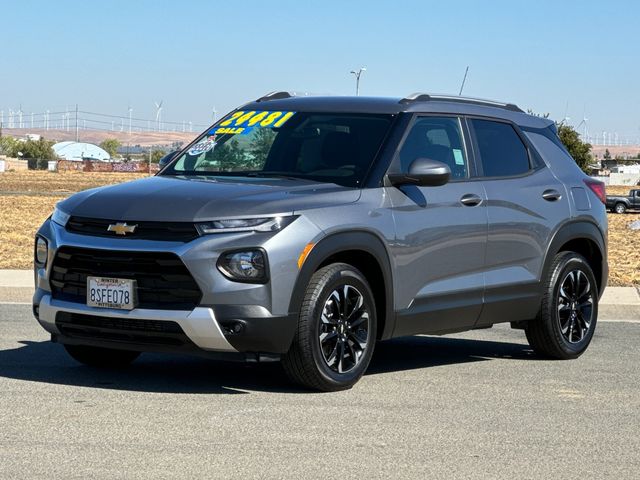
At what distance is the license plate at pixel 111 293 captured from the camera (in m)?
7.54

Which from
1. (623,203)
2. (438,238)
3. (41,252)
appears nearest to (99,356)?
(41,252)

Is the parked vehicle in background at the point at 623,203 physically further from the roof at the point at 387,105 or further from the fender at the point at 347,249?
the fender at the point at 347,249

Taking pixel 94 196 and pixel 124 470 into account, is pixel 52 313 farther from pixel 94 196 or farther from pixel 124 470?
pixel 124 470

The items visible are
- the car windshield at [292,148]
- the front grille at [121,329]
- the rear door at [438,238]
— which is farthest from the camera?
the car windshield at [292,148]

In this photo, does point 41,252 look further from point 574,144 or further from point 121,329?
point 574,144

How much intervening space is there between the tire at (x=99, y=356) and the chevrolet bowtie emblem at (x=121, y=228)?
138 cm

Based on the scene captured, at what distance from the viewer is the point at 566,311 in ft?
32.6

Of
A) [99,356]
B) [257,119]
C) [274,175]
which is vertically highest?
[257,119]

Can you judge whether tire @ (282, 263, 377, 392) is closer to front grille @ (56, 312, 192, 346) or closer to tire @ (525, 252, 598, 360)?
front grille @ (56, 312, 192, 346)

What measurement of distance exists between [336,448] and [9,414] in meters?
1.89

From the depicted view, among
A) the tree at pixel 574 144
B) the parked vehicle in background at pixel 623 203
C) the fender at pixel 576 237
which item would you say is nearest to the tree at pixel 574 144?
the tree at pixel 574 144

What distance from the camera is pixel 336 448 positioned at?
20.6 ft

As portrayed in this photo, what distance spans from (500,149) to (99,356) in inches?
131

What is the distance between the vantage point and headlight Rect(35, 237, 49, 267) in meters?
8.10
